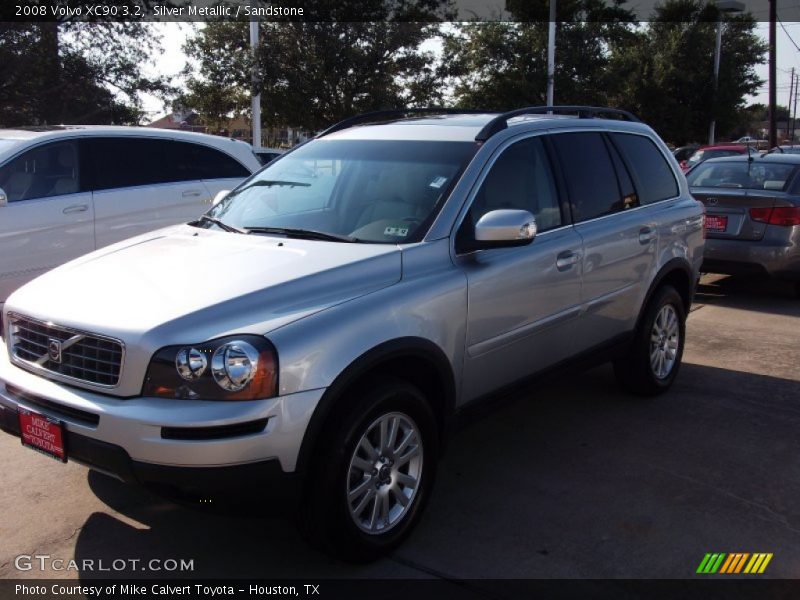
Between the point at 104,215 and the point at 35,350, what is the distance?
3597 millimetres

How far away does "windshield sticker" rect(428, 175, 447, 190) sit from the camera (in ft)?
12.8

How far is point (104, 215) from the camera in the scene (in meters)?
6.68

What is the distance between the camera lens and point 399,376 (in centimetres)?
351

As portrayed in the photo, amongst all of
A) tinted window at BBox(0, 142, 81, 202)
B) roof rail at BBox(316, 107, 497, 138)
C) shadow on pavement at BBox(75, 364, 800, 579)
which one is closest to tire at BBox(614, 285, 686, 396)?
shadow on pavement at BBox(75, 364, 800, 579)

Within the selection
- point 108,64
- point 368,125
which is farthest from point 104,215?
point 108,64

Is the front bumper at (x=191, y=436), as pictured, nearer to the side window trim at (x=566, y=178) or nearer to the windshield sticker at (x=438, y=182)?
the windshield sticker at (x=438, y=182)

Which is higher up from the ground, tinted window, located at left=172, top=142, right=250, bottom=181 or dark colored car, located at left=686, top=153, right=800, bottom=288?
tinted window, located at left=172, top=142, right=250, bottom=181

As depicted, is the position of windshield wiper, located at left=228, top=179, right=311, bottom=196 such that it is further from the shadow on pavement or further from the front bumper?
the front bumper

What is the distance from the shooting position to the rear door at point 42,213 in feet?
20.0

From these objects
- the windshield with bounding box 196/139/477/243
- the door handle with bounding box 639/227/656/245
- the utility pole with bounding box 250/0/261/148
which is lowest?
the door handle with bounding box 639/227/656/245

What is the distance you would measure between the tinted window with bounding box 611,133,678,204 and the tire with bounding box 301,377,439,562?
266 cm

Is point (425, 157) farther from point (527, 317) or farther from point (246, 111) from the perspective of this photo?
point (246, 111)

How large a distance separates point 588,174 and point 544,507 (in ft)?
6.75

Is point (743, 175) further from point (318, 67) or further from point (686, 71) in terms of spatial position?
point (686, 71)
